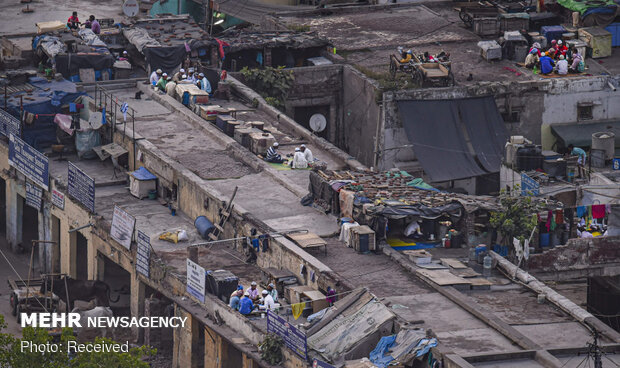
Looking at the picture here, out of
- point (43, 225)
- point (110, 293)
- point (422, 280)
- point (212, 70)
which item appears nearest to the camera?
point (422, 280)

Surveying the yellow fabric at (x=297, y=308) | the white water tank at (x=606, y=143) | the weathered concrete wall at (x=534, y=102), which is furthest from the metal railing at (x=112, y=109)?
the white water tank at (x=606, y=143)

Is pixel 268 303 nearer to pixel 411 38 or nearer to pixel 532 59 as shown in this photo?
pixel 532 59

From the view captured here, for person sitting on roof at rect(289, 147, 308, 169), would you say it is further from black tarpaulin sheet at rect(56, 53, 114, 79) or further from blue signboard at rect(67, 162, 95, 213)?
black tarpaulin sheet at rect(56, 53, 114, 79)

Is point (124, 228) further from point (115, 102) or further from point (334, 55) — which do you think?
point (334, 55)

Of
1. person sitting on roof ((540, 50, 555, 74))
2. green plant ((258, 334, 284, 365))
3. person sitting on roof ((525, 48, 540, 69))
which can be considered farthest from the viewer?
person sitting on roof ((525, 48, 540, 69))

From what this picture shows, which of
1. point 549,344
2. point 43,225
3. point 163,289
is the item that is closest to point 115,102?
point 43,225

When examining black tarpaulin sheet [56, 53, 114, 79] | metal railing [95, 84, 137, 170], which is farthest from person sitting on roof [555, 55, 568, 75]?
black tarpaulin sheet [56, 53, 114, 79]

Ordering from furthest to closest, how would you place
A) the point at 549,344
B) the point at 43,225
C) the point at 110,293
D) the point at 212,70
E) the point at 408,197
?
the point at 212,70 < the point at 43,225 < the point at 110,293 < the point at 408,197 < the point at 549,344

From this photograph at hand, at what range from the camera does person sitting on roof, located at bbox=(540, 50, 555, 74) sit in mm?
98250

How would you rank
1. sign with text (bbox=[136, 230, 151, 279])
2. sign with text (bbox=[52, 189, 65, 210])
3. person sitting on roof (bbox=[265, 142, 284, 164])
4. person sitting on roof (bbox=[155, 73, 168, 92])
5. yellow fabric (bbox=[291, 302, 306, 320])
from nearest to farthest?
yellow fabric (bbox=[291, 302, 306, 320]) < sign with text (bbox=[136, 230, 151, 279]) < person sitting on roof (bbox=[265, 142, 284, 164]) < sign with text (bbox=[52, 189, 65, 210]) < person sitting on roof (bbox=[155, 73, 168, 92])

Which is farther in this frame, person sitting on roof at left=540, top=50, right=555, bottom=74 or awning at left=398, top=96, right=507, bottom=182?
person sitting on roof at left=540, top=50, right=555, bottom=74

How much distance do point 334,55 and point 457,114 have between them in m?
9.93

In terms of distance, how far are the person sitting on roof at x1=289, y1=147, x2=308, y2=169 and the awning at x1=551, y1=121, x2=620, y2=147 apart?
54.7 feet

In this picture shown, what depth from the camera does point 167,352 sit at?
259 feet
